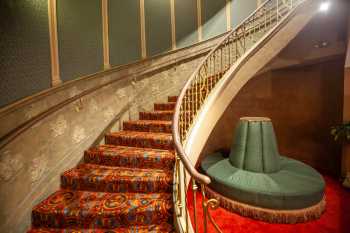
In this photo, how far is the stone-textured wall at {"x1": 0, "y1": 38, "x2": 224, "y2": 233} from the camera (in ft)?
5.84

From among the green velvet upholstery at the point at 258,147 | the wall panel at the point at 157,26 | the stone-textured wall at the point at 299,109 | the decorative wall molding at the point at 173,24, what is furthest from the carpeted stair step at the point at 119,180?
the stone-textured wall at the point at 299,109

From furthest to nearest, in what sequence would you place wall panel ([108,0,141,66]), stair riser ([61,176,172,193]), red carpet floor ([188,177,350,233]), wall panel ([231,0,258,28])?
wall panel ([231,0,258,28]), wall panel ([108,0,141,66]), red carpet floor ([188,177,350,233]), stair riser ([61,176,172,193])

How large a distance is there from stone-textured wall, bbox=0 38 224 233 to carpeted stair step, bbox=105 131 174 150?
25 centimetres

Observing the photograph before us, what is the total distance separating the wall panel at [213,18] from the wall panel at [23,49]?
365 cm

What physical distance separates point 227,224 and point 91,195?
1854mm

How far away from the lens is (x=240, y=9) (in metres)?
5.10

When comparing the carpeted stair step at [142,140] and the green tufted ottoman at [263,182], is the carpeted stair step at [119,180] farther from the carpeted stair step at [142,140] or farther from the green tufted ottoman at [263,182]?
the green tufted ottoman at [263,182]

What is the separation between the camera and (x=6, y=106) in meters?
1.81

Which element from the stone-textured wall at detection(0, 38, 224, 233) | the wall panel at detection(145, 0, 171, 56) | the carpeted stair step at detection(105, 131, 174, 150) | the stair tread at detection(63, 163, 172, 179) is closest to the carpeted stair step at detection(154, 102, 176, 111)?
the stone-textured wall at detection(0, 38, 224, 233)

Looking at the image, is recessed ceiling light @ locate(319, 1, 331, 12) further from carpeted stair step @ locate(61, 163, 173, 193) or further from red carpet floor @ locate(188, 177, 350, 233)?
carpeted stair step @ locate(61, 163, 173, 193)

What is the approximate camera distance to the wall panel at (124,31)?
3.08 meters

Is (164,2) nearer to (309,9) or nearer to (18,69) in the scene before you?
(309,9)

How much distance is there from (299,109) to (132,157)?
178 inches

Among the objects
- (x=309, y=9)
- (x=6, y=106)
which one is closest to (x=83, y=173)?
(x=6, y=106)
